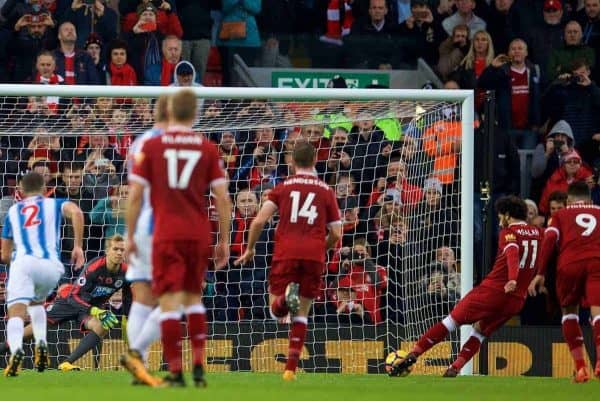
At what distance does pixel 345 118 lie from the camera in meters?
16.8

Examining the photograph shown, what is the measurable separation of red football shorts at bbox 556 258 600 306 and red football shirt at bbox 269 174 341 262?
2.65 meters

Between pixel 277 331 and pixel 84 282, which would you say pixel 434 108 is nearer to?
pixel 277 331

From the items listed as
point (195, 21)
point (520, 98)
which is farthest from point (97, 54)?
point (520, 98)

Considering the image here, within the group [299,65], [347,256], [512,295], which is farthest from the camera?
[299,65]

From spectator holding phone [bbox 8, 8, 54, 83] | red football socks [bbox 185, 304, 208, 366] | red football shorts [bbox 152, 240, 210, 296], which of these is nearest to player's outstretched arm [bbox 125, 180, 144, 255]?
red football shorts [bbox 152, 240, 210, 296]

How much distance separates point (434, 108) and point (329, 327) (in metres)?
2.64

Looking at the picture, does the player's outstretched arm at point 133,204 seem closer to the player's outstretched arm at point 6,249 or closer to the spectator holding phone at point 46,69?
the player's outstretched arm at point 6,249

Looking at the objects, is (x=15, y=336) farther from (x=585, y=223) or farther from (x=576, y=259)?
(x=585, y=223)

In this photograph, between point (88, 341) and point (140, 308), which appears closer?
point (140, 308)

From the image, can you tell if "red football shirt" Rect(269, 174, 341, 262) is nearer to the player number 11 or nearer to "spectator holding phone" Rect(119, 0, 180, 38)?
the player number 11

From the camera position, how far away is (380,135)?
17109mm

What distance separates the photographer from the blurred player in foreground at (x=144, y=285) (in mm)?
10312

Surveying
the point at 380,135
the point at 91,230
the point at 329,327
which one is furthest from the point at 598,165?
the point at 91,230

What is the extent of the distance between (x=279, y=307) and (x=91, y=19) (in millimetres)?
7659
